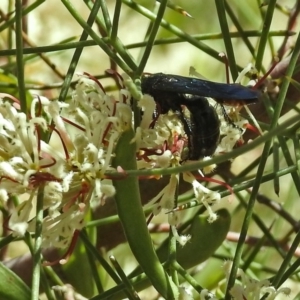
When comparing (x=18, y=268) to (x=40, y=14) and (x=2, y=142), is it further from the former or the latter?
(x=40, y=14)

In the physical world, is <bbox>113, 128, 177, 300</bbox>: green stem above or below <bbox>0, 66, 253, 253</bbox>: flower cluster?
below

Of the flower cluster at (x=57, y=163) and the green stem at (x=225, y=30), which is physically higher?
the green stem at (x=225, y=30)

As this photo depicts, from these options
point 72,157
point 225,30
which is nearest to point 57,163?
point 72,157

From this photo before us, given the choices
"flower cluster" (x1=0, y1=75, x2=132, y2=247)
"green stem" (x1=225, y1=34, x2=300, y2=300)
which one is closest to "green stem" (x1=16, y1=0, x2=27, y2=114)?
"flower cluster" (x1=0, y1=75, x2=132, y2=247)

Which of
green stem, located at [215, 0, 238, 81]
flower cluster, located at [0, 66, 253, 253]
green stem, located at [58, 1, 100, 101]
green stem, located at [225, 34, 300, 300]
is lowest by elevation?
green stem, located at [225, 34, 300, 300]

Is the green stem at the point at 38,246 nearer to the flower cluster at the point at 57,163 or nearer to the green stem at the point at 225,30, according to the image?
the flower cluster at the point at 57,163

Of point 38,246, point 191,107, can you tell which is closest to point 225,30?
point 191,107

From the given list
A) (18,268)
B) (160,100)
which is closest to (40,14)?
(18,268)

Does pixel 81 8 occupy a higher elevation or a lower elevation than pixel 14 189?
higher

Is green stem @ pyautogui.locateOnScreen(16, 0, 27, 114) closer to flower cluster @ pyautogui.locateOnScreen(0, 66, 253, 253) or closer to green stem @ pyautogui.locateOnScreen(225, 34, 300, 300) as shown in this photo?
flower cluster @ pyautogui.locateOnScreen(0, 66, 253, 253)

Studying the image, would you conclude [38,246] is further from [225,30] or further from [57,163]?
[225,30]

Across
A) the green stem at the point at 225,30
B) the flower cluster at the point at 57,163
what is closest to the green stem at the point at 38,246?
the flower cluster at the point at 57,163
